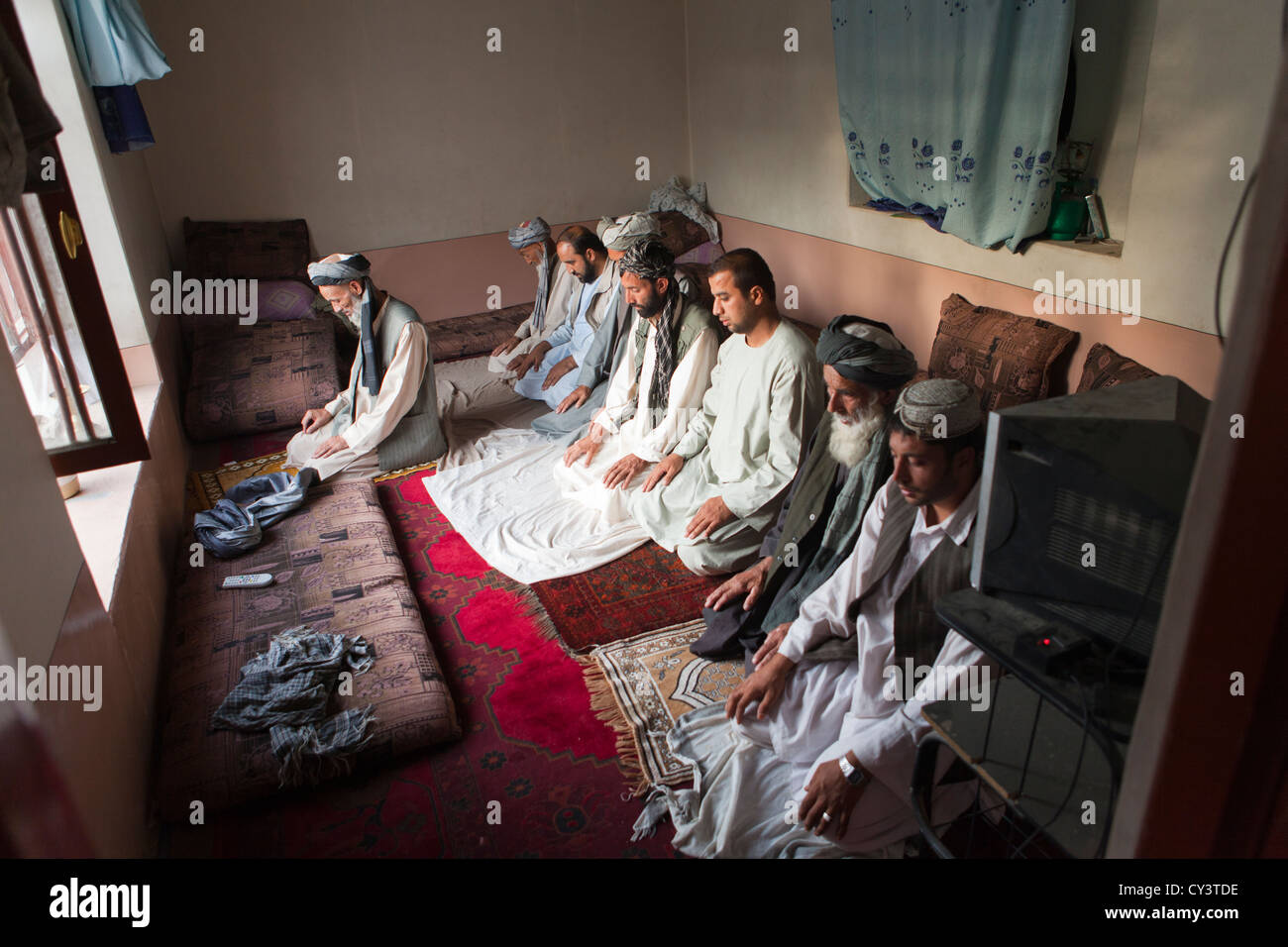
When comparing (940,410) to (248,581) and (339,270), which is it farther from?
(339,270)

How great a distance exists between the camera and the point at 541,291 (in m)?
5.05

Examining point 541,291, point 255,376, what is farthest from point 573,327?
point 255,376

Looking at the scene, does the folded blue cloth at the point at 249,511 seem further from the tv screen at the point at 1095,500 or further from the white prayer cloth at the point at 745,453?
the tv screen at the point at 1095,500

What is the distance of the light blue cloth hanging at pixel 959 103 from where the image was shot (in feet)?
10.5

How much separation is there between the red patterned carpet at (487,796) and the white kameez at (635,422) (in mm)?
911

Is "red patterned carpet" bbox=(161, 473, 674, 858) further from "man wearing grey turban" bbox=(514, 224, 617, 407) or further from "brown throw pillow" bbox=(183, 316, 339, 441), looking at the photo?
"brown throw pillow" bbox=(183, 316, 339, 441)

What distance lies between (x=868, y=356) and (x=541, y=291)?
3118mm

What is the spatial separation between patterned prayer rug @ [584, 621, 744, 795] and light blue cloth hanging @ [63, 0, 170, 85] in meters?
3.00

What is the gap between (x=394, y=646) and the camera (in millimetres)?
2613

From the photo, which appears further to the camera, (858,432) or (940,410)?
(858,432)

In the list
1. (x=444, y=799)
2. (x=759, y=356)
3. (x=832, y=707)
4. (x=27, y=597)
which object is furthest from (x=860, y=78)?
(x=27, y=597)

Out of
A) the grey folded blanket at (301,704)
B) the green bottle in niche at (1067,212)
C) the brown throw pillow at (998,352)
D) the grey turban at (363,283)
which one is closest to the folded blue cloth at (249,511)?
the grey turban at (363,283)

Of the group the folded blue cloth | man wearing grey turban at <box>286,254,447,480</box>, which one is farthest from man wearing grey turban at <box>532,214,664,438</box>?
the folded blue cloth

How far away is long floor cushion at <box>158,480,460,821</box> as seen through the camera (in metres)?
2.19
